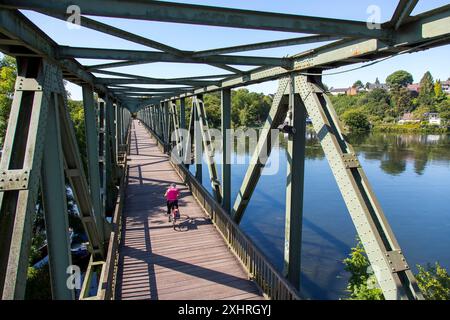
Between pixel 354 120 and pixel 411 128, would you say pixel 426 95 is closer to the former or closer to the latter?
pixel 411 128

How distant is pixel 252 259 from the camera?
7.17 meters

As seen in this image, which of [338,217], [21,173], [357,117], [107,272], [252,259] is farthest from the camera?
[357,117]

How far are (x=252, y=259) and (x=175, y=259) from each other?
6.72 feet

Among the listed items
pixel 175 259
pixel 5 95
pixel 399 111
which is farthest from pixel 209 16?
pixel 399 111

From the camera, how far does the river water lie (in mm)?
16247

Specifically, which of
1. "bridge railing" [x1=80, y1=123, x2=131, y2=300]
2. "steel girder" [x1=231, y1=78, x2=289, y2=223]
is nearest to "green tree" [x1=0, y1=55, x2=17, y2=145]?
"bridge railing" [x1=80, y1=123, x2=131, y2=300]

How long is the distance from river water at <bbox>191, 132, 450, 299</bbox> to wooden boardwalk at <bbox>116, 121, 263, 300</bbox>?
6.78 m

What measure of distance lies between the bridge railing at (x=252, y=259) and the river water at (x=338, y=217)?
650 cm

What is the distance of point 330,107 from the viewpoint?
5.33 m

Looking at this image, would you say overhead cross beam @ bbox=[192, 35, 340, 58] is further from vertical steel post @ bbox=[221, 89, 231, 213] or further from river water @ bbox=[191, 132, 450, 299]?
river water @ bbox=[191, 132, 450, 299]

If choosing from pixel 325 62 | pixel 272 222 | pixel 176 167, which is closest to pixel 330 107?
pixel 325 62

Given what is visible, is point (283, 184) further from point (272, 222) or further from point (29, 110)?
point (29, 110)

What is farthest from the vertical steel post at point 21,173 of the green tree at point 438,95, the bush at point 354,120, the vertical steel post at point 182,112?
the green tree at point 438,95

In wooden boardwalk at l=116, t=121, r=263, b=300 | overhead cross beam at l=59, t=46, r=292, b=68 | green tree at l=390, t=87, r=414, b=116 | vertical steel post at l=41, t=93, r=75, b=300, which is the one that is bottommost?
wooden boardwalk at l=116, t=121, r=263, b=300
